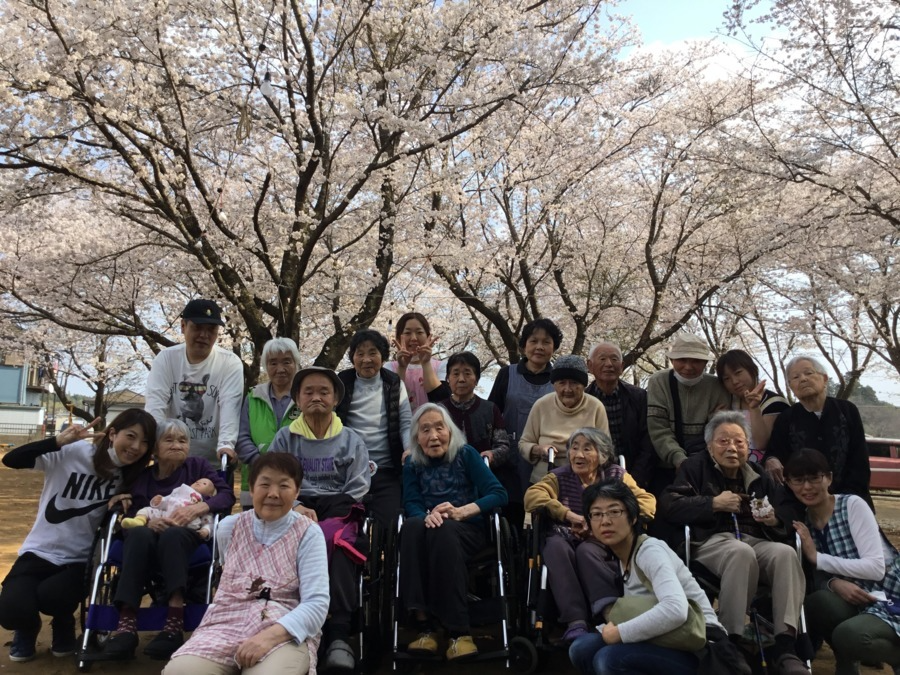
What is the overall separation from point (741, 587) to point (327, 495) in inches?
77.8

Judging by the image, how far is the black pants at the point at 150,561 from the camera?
2.92m

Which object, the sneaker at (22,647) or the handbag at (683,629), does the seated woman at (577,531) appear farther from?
the sneaker at (22,647)

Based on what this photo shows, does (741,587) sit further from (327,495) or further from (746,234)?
(746,234)

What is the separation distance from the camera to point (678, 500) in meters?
3.13

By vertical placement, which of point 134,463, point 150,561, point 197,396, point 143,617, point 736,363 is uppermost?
point 736,363

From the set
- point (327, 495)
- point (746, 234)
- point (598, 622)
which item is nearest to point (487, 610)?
point (598, 622)

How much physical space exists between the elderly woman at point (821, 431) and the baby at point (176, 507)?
3.00 meters

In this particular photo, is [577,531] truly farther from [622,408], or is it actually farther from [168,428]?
[168,428]

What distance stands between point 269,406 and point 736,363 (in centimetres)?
280

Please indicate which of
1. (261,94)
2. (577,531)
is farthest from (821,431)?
(261,94)

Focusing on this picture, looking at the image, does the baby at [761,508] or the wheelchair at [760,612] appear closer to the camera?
the wheelchair at [760,612]

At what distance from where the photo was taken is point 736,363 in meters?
3.90

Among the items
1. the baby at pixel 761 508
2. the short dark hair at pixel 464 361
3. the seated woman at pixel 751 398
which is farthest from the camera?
the short dark hair at pixel 464 361

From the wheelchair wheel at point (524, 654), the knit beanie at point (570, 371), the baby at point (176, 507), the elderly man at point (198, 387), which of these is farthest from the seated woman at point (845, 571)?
the elderly man at point (198, 387)
